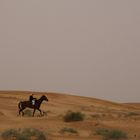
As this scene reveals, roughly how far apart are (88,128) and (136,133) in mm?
2284

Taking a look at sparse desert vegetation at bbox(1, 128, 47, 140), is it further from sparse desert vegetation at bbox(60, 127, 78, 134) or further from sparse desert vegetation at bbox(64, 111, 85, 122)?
sparse desert vegetation at bbox(64, 111, 85, 122)

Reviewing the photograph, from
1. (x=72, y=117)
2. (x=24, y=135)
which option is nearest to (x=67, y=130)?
(x=24, y=135)

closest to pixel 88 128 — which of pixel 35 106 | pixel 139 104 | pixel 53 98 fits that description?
pixel 35 106

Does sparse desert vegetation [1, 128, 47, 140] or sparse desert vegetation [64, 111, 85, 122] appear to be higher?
sparse desert vegetation [64, 111, 85, 122]

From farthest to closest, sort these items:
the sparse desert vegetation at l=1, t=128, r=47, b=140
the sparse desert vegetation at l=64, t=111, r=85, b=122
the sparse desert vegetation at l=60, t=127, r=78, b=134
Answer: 1. the sparse desert vegetation at l=64, t=111, r=85, b=122
2. the sparse desert vegetation at l=60, t=127, r=78, b=134
3. the sparse desert vegetation at l=1, t=128, r=47, b=140

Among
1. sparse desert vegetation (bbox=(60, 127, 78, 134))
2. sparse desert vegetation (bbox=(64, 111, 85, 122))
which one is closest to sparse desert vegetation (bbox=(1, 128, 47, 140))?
sparse desert vegetation (bbox=(60, 127, 78, 134))

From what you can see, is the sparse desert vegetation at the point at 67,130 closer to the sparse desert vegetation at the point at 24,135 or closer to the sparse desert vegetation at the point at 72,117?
the sparse desert vegetation at the point at 24,135

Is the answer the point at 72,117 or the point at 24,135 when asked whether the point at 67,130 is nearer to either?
the point at 24,135

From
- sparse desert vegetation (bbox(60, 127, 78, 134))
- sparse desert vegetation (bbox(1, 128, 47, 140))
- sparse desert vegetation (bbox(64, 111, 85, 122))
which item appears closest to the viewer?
sparse desert vegetation (bbox(1, 128, 47, 140))

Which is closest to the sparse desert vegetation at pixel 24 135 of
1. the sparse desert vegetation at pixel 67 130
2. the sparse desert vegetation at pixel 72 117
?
the sparse desert vegetation at pixel 67 130

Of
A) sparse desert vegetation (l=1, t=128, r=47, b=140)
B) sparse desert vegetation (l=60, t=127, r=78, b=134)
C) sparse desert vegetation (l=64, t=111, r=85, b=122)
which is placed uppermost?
sparse desert vegetation (l=64, t=111, r=85, b=122)

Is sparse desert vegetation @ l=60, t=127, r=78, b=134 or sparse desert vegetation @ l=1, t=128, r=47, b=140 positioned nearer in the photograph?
sparse desert vegetation @ l=1, t=128, r=47, b=140

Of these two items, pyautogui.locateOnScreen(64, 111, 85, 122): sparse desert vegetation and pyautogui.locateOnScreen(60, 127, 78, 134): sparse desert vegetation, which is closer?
pyautogui.locateOnScreen(60, 127, 78, 134): sparse desert vegetation

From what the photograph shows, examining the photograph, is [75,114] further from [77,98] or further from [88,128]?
[77,98]
